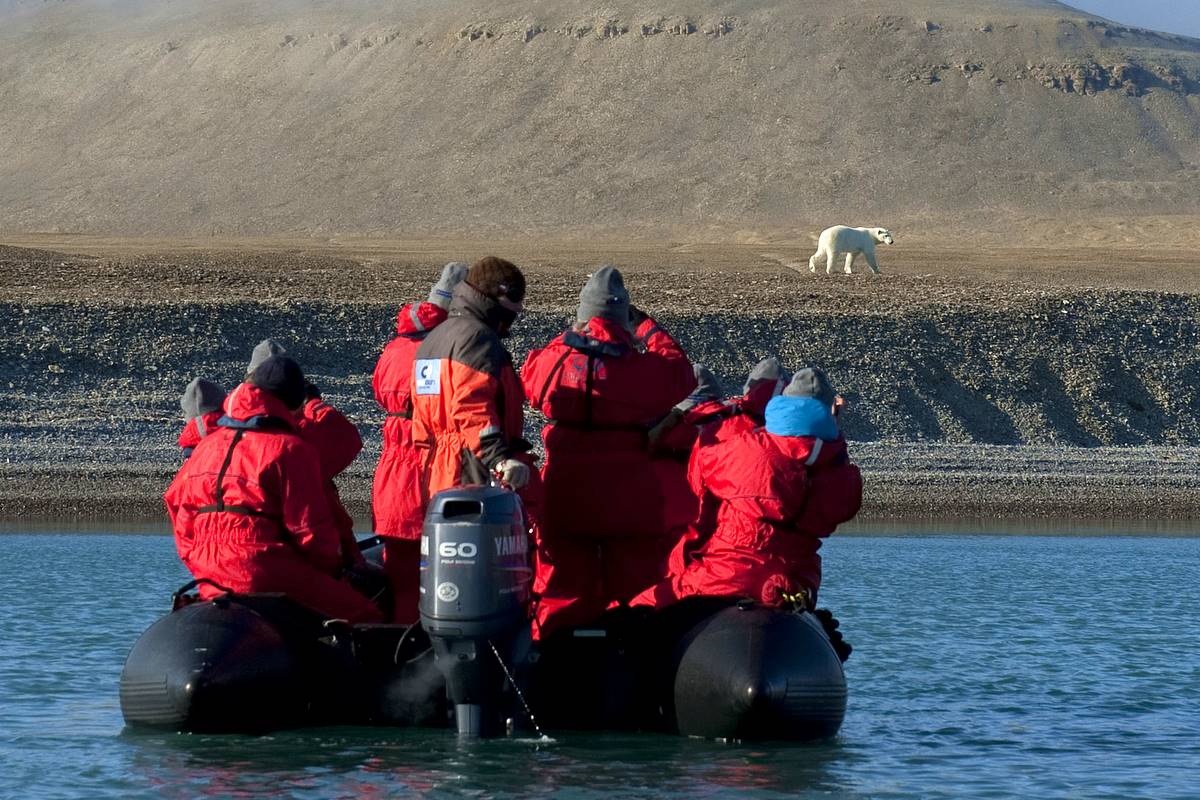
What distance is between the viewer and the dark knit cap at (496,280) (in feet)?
27.0

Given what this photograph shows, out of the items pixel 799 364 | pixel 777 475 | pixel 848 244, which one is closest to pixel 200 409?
pixel 777 475

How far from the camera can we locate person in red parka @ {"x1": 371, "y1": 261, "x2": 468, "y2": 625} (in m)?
8.64

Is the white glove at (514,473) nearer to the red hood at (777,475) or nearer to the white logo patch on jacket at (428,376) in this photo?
the white logo patch on jacket at (428,376)

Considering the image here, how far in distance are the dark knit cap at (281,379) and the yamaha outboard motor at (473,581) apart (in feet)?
2.57

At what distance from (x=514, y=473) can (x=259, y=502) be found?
1053 millimetres

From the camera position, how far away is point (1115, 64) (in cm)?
10450

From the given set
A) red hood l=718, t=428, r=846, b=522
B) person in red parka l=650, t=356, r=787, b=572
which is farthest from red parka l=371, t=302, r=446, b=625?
red hood l=718, t=428, r=846, b=522

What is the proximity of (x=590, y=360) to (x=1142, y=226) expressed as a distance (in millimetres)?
73581

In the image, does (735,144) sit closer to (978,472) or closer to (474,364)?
(978,472)

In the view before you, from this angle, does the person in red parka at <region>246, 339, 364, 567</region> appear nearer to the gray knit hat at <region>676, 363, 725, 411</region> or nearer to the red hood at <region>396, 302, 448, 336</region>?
the red hood at <region>396, 302, 448, 336</region>

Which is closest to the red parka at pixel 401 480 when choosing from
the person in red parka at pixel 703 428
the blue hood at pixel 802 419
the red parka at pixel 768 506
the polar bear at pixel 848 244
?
the person in red parka at pixel 703 428

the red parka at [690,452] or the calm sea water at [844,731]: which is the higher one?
the red parka at [690,452]

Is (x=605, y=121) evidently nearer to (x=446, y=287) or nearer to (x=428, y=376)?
(x=446, y=287)

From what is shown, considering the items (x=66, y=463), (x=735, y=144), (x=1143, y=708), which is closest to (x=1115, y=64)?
(x=735, y=144)
